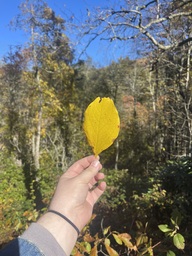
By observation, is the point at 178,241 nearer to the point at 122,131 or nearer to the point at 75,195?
the point at 75,195

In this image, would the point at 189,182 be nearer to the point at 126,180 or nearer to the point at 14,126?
the point at 126,180

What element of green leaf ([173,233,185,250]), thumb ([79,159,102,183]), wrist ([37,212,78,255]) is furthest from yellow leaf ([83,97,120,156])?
green leaf ([173,233,185,250])

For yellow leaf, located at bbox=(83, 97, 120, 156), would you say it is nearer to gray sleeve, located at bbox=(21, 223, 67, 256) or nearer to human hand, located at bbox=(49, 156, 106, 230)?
human hand, located at bbox=(49, 156, 106, 230)

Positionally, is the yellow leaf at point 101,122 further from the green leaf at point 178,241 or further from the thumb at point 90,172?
the green leaf at point 178,241

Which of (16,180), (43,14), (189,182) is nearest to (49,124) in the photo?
(16,180)

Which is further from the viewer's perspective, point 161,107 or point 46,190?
point 161,107

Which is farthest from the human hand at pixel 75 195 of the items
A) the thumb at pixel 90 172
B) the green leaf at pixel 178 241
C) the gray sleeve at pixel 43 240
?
the green leaf at pixel 178 241
